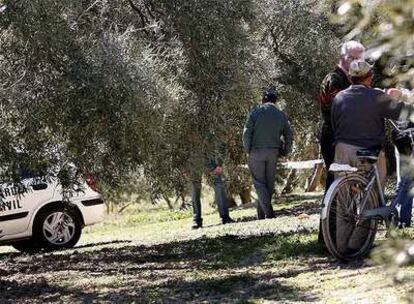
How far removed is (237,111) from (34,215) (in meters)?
4.08

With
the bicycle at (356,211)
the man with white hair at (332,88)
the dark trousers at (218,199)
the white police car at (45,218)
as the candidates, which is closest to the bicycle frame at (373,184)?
the bicycle at (356,211)

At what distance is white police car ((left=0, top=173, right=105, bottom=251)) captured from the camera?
475 inches

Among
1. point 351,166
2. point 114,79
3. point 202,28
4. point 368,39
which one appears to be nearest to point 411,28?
point 368,39

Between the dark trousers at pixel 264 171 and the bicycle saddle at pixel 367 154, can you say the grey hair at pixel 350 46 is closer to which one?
the bicycle saddle at pixel 367 154

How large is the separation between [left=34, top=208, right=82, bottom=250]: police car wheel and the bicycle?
5.96 meters

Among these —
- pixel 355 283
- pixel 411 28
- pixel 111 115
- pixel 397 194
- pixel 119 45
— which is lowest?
pixel 355 283

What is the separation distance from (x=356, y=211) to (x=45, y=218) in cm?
633

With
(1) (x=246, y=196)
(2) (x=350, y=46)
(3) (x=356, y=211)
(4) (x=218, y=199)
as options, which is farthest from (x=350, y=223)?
(1) (x=246, y=196)

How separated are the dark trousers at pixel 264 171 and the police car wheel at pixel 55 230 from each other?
275cm

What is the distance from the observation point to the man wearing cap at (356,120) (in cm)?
697

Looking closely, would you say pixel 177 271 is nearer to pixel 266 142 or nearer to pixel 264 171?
A: pixel 266 142

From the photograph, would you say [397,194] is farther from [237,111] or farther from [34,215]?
[34,215]

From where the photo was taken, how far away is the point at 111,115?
7531mm

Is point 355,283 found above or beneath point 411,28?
beneath
